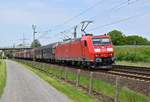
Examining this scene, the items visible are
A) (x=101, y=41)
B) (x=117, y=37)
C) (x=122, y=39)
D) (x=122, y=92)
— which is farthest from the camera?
(x=122, y=39)

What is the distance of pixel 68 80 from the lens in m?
27.6

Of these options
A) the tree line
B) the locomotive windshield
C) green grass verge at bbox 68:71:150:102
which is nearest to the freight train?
the locomotive windshield

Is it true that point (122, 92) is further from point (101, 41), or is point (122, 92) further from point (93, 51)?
point (101, 41)

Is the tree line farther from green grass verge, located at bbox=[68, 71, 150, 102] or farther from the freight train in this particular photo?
green grass verge, located at bbox=[68, 71, 150, 102]

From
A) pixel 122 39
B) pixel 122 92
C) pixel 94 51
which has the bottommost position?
pixel 122 92

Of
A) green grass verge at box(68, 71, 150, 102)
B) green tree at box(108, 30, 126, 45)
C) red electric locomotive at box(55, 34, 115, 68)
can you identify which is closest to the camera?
green grass verge at box(68, 71, 150, 102)

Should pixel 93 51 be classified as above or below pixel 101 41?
below

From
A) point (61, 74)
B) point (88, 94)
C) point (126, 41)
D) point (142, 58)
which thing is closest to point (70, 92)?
point (88, 94)

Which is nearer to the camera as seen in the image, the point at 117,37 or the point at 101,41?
the point at 101,41

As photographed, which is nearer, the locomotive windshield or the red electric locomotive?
the red electric locomotive

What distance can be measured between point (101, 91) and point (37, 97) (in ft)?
8.72

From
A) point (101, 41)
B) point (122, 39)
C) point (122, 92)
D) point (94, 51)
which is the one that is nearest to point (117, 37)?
point (122, 39)

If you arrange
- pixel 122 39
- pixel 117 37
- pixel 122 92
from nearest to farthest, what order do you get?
pixel 122 92
pixel 117 37
pixel 122 39

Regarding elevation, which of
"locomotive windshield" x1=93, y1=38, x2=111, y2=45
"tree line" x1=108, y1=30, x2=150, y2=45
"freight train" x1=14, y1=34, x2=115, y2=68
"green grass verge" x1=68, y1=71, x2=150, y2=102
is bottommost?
"green grass verge" x1=68, y1=71, x2=150, y2=102
